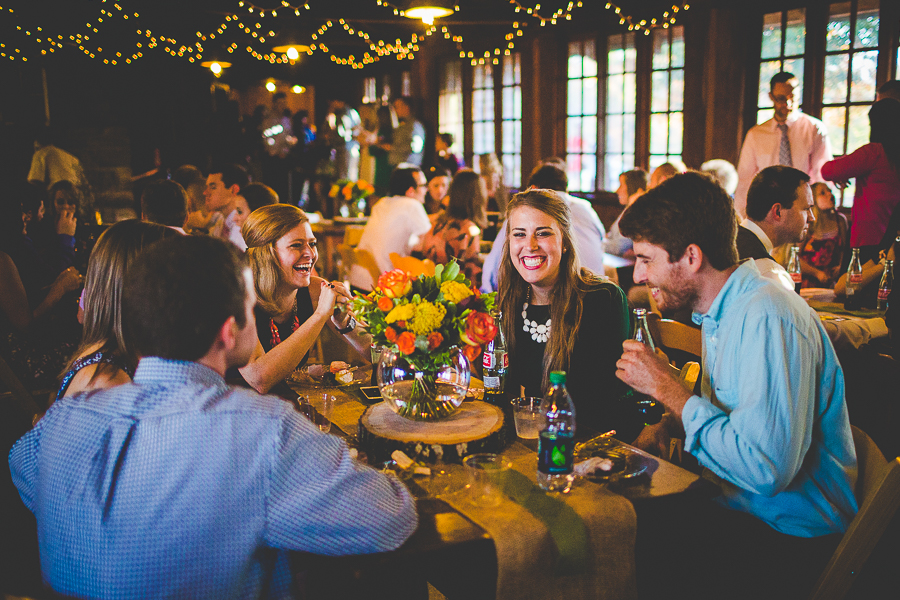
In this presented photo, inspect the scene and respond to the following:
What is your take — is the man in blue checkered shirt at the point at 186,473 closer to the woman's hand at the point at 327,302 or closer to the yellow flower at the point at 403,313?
the yellow flower at the point at 403,313

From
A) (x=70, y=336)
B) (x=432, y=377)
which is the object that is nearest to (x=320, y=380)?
(x=432, y=377)

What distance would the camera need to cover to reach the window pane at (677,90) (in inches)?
303

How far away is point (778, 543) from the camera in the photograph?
1711 mm

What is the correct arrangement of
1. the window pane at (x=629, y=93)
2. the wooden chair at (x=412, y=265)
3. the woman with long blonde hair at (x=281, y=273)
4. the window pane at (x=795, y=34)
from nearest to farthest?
1. the woman with long blonde hair at (x=281, y=273)
2. the wooden chair at (x=412, y=265)
3. the window pane at (x=795, y=34)
4. the window pane at (x=629, y=93)

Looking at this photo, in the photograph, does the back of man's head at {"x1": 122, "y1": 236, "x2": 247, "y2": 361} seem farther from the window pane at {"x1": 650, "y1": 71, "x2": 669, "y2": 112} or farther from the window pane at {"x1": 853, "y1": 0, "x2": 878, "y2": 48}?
the window pane at {"x1": 650, "y1": 71, "x2": 669, "y2": 112}

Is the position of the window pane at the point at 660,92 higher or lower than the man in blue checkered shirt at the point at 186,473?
higher

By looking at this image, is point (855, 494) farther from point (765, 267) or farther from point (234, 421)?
point (234, 421)

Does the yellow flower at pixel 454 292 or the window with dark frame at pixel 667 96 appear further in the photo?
the window with dark frame at pixel 667 96

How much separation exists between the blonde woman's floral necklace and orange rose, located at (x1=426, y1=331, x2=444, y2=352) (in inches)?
32.2

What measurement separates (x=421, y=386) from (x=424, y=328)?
21cm

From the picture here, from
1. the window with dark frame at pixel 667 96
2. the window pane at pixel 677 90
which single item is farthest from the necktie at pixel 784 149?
the window pane at pixel 677 90

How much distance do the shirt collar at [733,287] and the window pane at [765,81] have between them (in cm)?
584

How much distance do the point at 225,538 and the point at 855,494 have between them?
A: 1485mm

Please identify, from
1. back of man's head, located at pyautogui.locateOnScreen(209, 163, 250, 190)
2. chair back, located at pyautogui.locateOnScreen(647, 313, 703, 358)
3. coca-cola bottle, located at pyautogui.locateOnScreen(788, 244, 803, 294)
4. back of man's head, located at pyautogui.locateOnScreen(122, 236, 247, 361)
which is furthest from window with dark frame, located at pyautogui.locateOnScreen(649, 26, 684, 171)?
back of man's head, located at pyautogui.locateOnScreen(122, 236, 247, 361)
